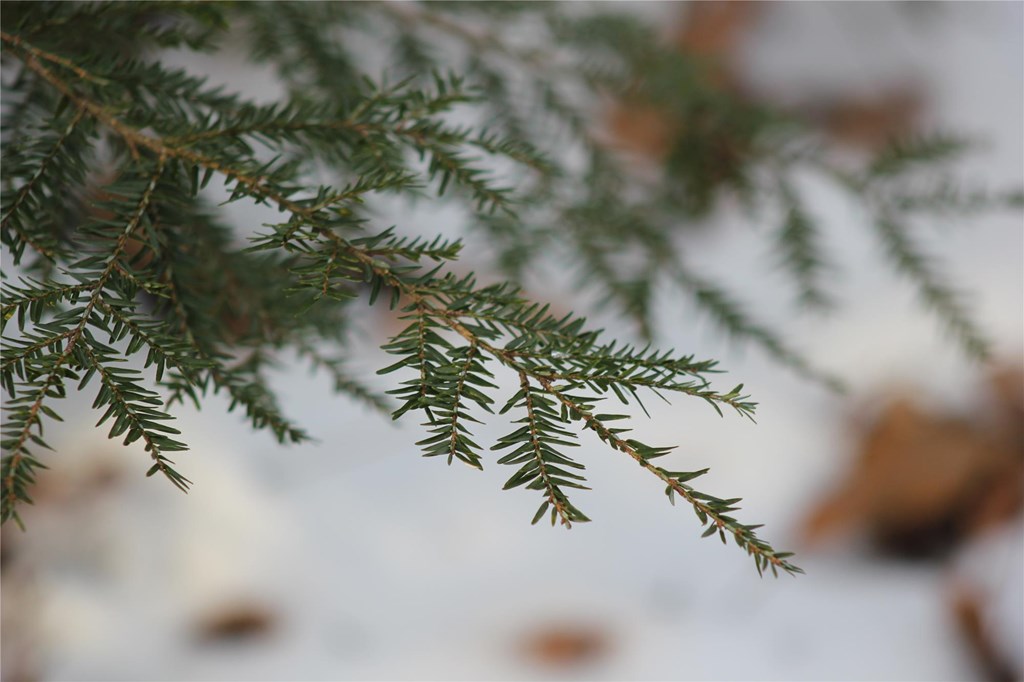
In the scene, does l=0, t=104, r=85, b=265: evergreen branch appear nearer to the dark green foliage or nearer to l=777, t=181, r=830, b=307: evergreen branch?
the dark green foliage

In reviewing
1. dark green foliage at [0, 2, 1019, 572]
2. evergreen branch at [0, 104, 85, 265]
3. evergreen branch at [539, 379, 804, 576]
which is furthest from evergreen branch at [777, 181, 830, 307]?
evergreen branch at [0, 104, 85, 265]

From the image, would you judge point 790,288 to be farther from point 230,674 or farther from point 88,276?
point 88,276

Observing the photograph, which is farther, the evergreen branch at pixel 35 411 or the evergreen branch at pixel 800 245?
the evergreen branch at pixel 800 245

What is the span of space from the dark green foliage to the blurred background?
19 cm

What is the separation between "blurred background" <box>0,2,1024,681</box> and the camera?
971 millimetres

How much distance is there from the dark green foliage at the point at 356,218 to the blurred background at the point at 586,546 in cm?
19

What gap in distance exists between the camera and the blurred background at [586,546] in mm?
971

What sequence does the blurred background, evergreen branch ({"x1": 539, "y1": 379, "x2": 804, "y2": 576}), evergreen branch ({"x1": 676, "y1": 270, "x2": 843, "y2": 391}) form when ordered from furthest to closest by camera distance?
1. the blurred background
2. evergreen branch ({"x1": 676, "y1": 270, "x2": 843, "y2": 391})
3. evergreen branch ({"x1": 539, "y1": 379, "x2": 804, "y2": 576})

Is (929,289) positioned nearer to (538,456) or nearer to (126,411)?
(538,456)

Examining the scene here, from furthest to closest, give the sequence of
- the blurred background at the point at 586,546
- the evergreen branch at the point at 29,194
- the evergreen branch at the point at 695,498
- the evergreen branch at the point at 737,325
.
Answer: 1. the blurred background at the point at 586,546
2. the evergreen branch at the point at 737,325
3. the evergreen branch at the point at 29,194
4. the evergreen branch at the point at 695,498

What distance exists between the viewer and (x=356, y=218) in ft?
1.40

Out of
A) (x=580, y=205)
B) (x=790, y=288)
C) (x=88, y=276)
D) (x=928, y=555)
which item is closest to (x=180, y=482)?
(x=88, y=276)

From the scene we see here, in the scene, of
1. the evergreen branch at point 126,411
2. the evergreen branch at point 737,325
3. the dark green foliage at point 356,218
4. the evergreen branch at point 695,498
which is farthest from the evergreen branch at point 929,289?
the evergreen branch at point 126,411

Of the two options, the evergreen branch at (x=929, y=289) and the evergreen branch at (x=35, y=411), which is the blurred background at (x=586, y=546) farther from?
the evergreen branch at (x=35, y=411)
